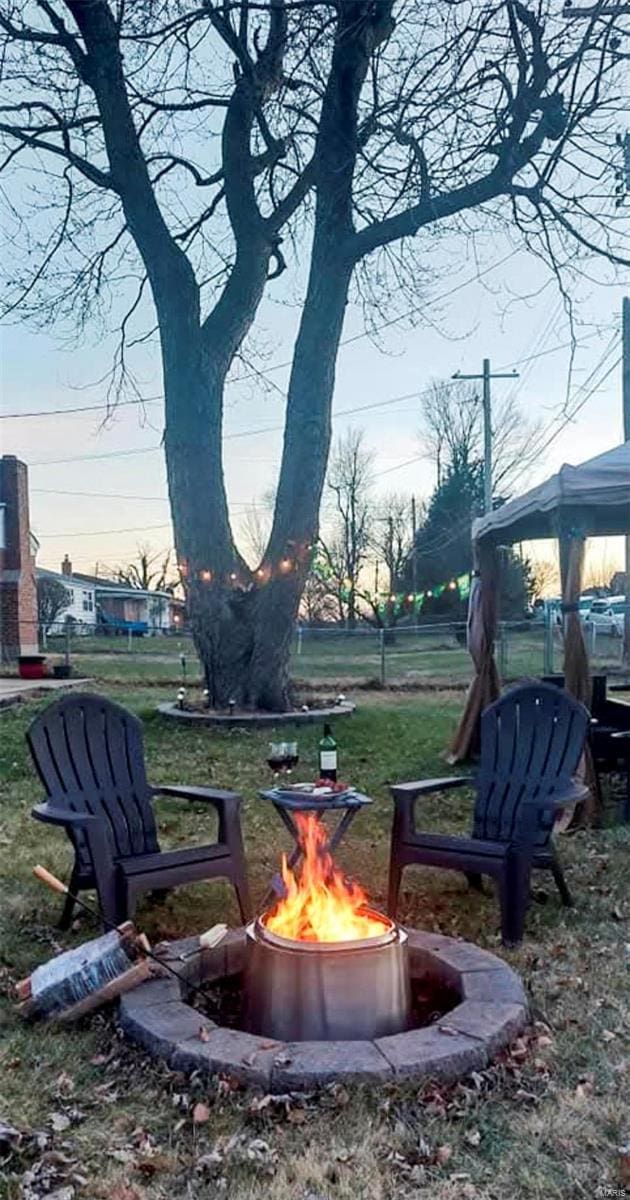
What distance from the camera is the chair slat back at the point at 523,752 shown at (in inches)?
152

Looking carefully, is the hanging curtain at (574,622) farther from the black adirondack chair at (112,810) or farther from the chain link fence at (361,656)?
the chain link fence at (361,656)

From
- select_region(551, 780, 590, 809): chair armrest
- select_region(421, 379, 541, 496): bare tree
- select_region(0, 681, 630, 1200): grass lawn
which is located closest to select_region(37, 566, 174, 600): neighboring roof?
select_region(421, 379, 541, 496): bare tree

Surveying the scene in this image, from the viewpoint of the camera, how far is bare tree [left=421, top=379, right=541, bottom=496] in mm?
30188

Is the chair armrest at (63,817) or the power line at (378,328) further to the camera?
the power line at (378,328)

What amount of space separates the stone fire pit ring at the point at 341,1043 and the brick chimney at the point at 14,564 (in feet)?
54.8

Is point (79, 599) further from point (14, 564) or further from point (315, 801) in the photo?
point (315, 801)

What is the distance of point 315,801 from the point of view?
3.17 m

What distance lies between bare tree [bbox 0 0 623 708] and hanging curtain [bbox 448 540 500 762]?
8.76 ft

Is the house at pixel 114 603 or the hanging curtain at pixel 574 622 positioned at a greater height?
the house at pixel 114 603

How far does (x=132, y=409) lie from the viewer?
1142cm

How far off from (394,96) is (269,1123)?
6103 mm

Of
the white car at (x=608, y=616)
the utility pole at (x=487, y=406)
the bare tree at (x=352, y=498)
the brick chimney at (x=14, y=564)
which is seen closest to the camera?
the brick chimney at (x=14, y=564)

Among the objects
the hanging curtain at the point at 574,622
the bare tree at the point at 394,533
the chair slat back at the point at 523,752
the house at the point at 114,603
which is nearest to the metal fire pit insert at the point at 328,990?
the chair slat back at the point at 523,752

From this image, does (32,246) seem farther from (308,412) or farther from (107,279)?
(308,412)
